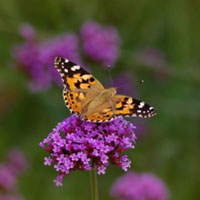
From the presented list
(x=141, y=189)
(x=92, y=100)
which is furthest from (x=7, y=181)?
(x=92, y=100)

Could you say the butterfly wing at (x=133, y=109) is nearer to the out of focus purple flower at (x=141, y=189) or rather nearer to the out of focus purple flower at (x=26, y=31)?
the out of focus purple flower at (x=141, y=189)

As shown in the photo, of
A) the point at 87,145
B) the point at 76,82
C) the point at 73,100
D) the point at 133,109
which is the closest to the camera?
the point at 87,145

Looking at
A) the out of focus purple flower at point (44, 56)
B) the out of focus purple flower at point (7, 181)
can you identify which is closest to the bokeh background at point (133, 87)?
the out of focus purple flower at point (44, 56)

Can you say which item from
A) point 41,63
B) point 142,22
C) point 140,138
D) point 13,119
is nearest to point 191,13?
Answer: point 142,22

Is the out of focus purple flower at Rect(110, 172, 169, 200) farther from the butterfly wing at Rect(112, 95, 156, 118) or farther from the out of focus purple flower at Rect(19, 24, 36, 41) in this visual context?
the butterfly wing at Rect(112, 95, 156, 118)

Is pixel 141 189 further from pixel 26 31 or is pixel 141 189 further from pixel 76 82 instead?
pixel 26 31
